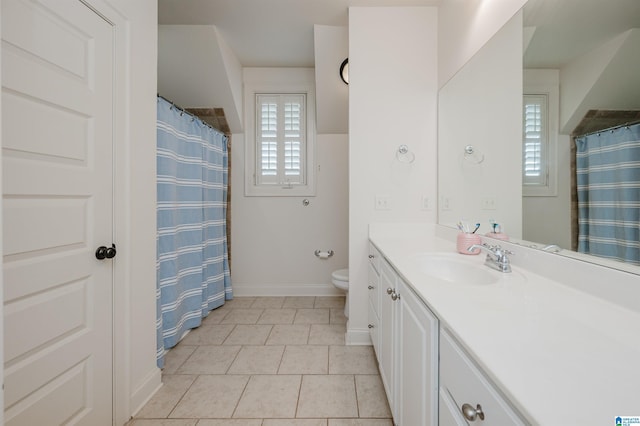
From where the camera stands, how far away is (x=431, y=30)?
80.4 inches

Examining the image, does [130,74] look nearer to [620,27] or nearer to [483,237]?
[620,27]

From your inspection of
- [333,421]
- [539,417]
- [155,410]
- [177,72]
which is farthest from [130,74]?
[333,421]

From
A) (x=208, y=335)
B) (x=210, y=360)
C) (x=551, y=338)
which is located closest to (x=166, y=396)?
(x=210, y=360)

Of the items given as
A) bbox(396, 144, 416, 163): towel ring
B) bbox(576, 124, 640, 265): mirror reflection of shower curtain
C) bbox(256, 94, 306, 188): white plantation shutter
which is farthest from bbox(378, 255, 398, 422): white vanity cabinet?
bbox(256, 94, 306, 188): white plantation shutter

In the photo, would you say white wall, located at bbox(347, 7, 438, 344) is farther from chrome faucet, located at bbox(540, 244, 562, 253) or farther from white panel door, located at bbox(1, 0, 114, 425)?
white panel door, located at bbox(1, 0, 114, 425)

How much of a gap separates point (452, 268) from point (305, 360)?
3.88ft

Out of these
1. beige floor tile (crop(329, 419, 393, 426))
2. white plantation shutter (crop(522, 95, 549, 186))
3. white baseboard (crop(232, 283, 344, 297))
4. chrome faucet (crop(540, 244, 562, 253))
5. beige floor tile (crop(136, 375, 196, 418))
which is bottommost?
beige floor tile (crop(136, 375, 196, 418))

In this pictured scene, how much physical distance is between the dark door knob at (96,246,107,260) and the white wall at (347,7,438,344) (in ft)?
4.95

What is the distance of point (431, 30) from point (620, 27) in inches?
59.7

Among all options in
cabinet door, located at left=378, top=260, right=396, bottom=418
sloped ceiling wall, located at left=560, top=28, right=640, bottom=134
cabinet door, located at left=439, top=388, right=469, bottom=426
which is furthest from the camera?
cabinet door, located at left=378, top=260, right=396, bottom=418

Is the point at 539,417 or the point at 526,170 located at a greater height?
the point at 526,170

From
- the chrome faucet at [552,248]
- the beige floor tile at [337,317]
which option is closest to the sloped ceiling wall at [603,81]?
the chrome faucet at [552,248]

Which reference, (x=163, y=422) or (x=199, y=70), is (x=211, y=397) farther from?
(x=199, y=70)

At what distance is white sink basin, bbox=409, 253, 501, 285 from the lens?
118cm
